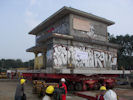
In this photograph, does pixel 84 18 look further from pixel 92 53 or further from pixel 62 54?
pixel 62 54

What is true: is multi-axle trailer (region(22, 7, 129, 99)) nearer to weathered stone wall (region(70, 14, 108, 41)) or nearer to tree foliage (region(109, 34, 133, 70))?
weathered stone wall (region(70, 14, 108, 41))

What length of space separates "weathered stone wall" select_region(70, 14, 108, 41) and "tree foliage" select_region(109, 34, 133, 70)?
1445cm

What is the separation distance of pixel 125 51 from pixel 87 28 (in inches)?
738

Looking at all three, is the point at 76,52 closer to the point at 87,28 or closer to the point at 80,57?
the point at 80,57

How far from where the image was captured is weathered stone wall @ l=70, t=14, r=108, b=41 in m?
15.8

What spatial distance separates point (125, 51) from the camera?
32344mm

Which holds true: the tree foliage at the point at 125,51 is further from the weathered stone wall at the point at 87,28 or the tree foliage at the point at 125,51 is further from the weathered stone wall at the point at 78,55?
the weathered stone wall at the point at 87,28

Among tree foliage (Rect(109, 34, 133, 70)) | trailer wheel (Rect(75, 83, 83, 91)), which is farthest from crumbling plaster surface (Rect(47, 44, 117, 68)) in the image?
tree foliage (Rect(109, 34, 133, 70))

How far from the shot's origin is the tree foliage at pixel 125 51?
31.5m

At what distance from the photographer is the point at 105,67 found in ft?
59.1

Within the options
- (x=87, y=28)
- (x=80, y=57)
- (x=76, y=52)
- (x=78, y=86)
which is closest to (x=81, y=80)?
(x=78, y=86)

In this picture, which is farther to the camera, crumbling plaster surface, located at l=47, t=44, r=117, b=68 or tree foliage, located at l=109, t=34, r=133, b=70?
tree foliage, located at l=109, t=34, r=133, b=70

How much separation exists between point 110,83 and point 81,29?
6.55 metres

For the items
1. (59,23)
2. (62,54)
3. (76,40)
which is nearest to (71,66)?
(62,54)
